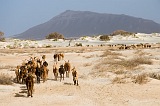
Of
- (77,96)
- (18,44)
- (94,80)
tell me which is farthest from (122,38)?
(77,96)

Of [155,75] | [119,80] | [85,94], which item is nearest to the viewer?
[85,94]

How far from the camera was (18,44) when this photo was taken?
A: 68.5 meters

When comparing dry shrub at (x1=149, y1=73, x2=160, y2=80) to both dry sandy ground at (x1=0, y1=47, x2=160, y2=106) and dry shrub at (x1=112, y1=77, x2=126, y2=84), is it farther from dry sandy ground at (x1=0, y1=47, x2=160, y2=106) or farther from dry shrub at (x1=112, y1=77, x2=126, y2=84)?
dry shrub at (x1=112, y1=77, x2=126, y2=84)

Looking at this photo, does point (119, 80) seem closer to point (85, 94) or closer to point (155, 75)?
point (155, 75)

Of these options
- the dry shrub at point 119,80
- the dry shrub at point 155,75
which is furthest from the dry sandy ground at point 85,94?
the dry shrub at point 155,75

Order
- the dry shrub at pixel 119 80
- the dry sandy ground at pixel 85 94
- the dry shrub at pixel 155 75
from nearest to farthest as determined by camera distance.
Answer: the dry sandy ground at pixel 85 94, the dry shrub at pixel 119 80, the dry shrub at pixel 155 75

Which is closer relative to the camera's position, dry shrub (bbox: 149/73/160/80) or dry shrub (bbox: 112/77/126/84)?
dry shrub (bbox: 112/77/126/84)

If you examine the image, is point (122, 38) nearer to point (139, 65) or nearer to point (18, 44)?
point (18, 44)

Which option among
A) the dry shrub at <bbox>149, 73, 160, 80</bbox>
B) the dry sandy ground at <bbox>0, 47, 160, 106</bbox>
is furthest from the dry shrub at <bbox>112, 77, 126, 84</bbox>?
the dry shrub at <bbox>149, 73, 160, 80</bbox>

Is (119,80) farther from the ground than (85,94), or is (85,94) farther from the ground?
(119,80)

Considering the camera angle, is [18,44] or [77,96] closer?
[77,96]

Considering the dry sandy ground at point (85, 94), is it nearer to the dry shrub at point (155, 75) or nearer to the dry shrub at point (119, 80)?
the dry shrub at point (119, 80)

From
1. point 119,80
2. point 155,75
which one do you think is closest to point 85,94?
point 119,80

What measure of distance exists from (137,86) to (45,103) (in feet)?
18.8
